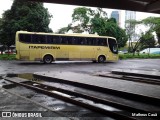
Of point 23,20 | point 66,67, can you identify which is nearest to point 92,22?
point 23,20

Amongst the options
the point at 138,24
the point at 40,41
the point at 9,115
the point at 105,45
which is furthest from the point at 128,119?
the point at 138,24

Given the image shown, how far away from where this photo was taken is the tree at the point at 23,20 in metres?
33.4

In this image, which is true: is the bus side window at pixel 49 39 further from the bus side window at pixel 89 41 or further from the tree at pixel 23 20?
the tree at pixel 23 20

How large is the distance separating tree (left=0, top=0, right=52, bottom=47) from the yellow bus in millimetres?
8548

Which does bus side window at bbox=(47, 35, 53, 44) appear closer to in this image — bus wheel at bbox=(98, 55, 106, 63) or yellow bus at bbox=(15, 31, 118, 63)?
yellow bus at bbox=(15, 31, 118, 63)

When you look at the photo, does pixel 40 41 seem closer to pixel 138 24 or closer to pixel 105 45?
pixel 105 45

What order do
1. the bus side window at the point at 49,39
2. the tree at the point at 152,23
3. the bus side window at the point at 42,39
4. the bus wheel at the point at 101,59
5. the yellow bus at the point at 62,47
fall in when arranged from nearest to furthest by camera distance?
the yellow bus at the point at 62,47 < the bus side window at the point at 42,39 < the bus side window at the point at 49,39 < the bus wheel at the point at 101,59 < the tree at the point at 152,23

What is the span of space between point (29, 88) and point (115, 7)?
5196 millimetres

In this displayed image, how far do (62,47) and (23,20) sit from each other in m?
9.64

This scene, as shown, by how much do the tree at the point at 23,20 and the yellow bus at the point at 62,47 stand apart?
8548 mm

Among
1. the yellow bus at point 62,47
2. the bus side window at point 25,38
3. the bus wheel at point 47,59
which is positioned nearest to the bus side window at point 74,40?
the yellow bus at point 62,47

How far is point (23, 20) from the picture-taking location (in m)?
33.4

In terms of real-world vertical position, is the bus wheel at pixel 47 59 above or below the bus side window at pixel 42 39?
below

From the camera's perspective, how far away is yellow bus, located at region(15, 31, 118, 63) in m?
24.8
